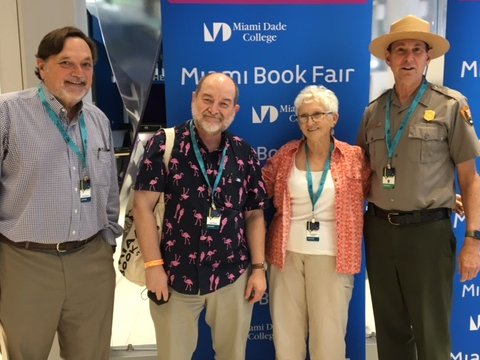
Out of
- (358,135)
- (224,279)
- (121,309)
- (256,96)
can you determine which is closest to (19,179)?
(224,279)

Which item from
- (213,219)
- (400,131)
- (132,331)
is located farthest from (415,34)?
(132,331)

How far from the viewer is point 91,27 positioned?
321 centimetres

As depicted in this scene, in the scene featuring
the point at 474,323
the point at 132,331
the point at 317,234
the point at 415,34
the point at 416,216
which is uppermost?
the point at 415,34

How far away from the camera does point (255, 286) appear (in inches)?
84.2

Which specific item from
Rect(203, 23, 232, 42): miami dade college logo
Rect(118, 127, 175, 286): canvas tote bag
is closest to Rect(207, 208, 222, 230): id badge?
Rect(118, 127, 175, 286): canvas tote bag

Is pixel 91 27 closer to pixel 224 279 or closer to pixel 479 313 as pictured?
pixel 224 279

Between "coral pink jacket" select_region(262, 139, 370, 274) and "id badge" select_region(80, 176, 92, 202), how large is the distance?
2.98 feet

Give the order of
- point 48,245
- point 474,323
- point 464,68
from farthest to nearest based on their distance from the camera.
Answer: point 474,323 → point 464,68 → point 48,245

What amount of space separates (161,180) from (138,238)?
0.27 meters

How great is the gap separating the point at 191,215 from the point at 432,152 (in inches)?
44.6

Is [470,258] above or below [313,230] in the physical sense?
below

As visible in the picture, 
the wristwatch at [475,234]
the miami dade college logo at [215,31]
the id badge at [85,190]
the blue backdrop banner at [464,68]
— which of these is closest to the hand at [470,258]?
the wristwatch at [475,234]

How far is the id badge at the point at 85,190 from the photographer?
190cm

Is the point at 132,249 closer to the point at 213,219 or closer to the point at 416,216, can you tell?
the point at 213,219
